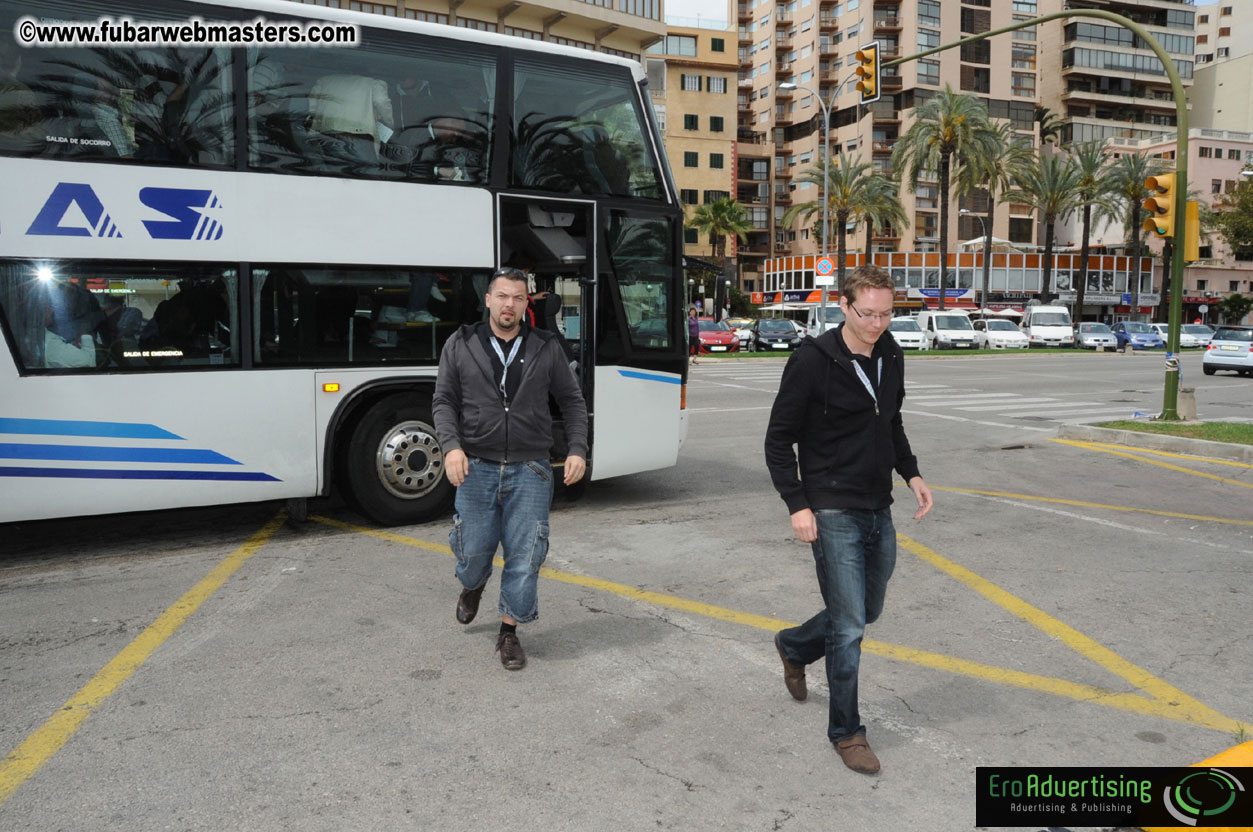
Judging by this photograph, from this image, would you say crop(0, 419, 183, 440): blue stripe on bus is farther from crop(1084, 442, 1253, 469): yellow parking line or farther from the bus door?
crop(1084, 442, 1253, 469): yellow parking line

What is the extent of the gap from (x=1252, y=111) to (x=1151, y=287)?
25.3m

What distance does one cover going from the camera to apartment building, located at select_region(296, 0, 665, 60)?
50.6 meters

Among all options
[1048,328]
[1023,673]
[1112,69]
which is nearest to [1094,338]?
[1048,328]

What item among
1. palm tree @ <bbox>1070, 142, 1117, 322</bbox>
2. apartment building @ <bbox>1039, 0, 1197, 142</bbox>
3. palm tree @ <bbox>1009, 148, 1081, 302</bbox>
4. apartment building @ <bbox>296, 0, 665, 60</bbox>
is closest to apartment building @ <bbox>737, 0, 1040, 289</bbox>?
apartment building @ <bbox>1039, 0, 1197, 142</bbox>

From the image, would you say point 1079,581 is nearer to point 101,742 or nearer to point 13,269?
point 101,742

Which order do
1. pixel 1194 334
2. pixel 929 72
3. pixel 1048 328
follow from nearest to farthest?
pixel 1048 328
pixel 1194 334
pixel 929 72

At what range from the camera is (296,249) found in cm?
717

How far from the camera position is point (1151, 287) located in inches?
3167

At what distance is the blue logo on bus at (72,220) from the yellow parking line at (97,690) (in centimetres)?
233

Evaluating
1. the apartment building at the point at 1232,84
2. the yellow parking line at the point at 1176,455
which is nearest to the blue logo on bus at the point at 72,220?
the yellow parking line at the point at 1176,455

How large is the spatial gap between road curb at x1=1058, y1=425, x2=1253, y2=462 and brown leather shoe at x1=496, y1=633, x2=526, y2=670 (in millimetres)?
10299

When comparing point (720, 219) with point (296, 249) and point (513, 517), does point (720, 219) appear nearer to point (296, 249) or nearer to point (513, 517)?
point (296, 249)

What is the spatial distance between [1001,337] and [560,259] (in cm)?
3935

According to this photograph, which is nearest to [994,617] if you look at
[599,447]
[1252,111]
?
[599,447]
